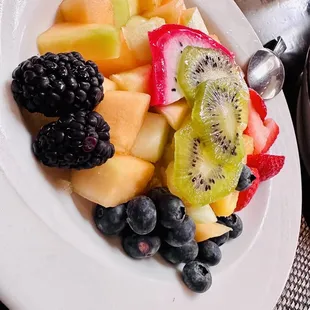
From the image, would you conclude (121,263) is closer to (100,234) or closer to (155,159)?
(100,234)

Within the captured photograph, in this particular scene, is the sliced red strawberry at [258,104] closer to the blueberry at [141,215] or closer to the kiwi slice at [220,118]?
the kiwi slice at [220,118]

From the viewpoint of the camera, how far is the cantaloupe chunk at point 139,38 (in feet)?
3.78

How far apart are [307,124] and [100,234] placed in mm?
920

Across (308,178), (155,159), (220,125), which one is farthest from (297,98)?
(155,159)

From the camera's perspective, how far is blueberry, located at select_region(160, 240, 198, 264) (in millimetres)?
1104

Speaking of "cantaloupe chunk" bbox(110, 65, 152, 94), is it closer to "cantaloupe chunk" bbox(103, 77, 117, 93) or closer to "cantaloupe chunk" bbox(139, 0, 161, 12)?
"cantaloupe chunk" bbox(103, 77, 117, 93)

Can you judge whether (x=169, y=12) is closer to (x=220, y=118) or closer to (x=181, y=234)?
(x=220, y=118)

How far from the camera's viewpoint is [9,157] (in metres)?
0.85

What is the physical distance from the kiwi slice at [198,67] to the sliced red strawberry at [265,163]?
0.24 m

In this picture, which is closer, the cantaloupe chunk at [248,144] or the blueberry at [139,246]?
the blueberry at [139,246]

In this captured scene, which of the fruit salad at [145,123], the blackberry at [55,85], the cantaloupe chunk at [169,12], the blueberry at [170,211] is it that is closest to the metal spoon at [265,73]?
the fruit salad at [145,123]

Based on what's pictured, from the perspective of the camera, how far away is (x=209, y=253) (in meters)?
1.17

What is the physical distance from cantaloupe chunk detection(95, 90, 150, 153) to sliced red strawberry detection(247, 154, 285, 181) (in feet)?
1.43

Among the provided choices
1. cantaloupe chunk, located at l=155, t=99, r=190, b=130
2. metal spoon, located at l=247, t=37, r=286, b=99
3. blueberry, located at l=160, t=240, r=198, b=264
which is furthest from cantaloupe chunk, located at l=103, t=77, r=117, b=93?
metal spoon, located at l=247, t=37, r=286, b=99
